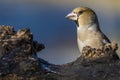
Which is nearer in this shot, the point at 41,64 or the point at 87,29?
the point at 41,64

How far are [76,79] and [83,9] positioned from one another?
2.19 m

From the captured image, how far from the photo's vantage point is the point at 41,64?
3.59 metres

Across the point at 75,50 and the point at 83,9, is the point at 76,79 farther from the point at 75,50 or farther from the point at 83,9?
the point at 75,50

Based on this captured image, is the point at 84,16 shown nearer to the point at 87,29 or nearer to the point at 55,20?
the point at 87,29

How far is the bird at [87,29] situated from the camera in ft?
16.7

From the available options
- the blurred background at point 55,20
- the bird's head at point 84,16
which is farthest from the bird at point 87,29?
the blurred background at point 55,20

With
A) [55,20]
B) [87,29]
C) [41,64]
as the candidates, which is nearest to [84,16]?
[87,29]

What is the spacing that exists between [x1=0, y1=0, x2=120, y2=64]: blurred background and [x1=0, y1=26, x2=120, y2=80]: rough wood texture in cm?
463

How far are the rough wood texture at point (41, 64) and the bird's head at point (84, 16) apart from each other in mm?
1739

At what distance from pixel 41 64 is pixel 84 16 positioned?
2104 mm

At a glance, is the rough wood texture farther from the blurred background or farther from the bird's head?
the blurred background

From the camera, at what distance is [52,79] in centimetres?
346

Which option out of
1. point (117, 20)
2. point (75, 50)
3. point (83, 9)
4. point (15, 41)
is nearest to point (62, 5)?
point (117, 20)

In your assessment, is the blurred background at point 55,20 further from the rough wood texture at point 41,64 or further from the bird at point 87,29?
the rough wood texture at point 41,64
